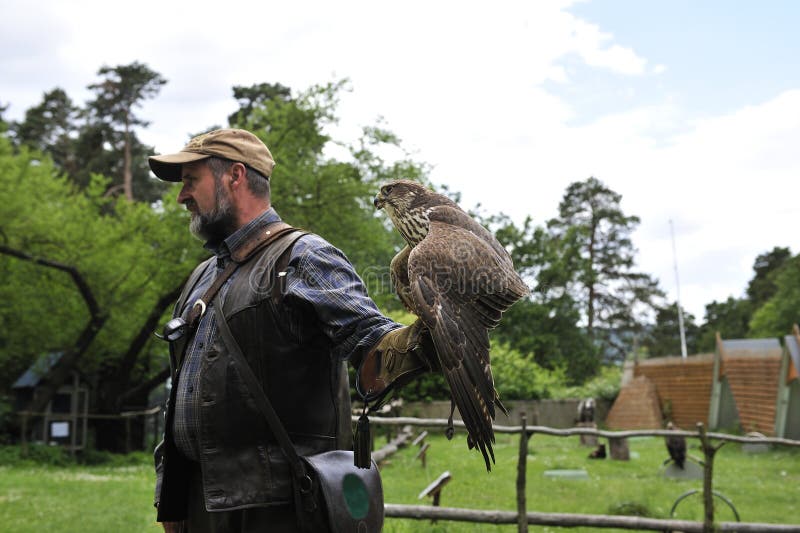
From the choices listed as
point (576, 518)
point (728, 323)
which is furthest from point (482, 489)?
point (728, 323)

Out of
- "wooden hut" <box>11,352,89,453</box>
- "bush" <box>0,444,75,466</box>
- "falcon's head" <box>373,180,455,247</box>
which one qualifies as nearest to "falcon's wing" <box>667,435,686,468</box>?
Answer: "falcon's head" <box>373,180,455,247</box>

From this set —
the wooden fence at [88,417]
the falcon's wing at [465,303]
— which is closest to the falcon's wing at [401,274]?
the falcon's wing at [465,303]

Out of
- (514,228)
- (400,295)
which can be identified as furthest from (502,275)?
(514,228)

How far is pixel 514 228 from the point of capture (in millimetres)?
26625

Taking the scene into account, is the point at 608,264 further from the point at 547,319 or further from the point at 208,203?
the point at 208,203

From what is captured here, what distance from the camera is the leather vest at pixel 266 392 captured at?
7.24ft

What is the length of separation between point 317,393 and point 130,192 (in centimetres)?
2996

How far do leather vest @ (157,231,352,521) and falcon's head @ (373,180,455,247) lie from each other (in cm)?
33

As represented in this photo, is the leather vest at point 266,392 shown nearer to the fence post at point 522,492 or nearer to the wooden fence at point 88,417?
the fence post at point 522,492

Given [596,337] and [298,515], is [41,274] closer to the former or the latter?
[298,515]

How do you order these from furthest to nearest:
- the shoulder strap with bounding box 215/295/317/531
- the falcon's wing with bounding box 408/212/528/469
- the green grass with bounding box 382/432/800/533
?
1. the green grass with bounding box 382/432/800/533
2. the shoulder strap with bounding box 215/295/317/531
3. the falcon's wing with bounding box 408/212/528/469

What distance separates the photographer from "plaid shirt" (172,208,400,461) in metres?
2.17

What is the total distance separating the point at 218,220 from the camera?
2521 millimetres

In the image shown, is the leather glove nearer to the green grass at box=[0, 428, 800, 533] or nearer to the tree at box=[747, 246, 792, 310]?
the green grass at box=[0, 428, 800, 533]
